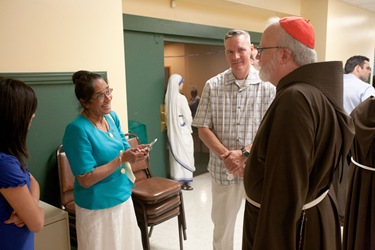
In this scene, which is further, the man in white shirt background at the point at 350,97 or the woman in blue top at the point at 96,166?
the man in white shirt background at the point at 350,97

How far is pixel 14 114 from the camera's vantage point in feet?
3.69

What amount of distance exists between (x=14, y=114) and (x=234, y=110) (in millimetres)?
1242

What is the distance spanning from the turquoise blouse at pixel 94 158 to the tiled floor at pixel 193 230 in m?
1.14

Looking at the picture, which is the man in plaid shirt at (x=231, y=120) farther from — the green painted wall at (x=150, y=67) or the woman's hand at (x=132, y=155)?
the green painted wall at (x=150, y=67)

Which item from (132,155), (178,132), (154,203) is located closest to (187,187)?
(178,132)

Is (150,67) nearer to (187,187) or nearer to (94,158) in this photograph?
(187,187)

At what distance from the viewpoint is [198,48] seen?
564 centimetres

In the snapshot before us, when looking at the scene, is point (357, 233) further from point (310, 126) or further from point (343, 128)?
point (310, 126)

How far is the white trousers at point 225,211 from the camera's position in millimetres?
1970

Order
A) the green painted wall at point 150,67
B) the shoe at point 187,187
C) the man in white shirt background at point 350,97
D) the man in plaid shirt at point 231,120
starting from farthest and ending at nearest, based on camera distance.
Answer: the shoe at point 187,187
the green painted wall at point 150,67
the man in white shirt background at point 350,97
the man in plaid shirt at point 231,120

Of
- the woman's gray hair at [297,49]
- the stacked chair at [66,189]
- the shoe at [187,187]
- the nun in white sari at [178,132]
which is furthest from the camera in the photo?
the shoe at [187,187]

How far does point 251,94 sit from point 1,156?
1391 millimetres

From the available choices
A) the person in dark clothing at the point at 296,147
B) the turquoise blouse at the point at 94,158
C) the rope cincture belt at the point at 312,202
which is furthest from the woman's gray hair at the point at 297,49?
the turquoise blouse at the point at 94,158

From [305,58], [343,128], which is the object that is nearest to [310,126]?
[343,128]
